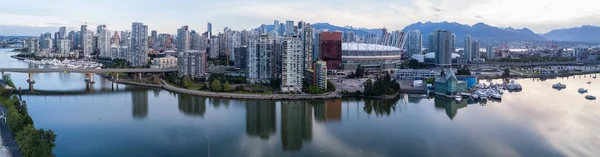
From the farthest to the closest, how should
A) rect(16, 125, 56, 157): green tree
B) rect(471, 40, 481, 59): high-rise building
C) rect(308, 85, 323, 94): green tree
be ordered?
rect(471, 40, 481, 59): high-rise building → rect(308, 85, 323, 94): green tree → rect(16, 125, 56, 157): green tree

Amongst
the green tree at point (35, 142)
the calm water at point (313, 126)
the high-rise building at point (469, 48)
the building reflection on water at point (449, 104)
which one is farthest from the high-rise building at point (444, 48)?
the green tree at point (35, 142)

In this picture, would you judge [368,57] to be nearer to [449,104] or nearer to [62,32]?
[449,104]

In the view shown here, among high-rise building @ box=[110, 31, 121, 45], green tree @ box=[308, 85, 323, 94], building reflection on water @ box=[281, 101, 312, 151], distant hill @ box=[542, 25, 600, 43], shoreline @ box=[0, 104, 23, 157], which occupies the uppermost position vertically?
distant hill @ box=[542, 25, 600, 43]

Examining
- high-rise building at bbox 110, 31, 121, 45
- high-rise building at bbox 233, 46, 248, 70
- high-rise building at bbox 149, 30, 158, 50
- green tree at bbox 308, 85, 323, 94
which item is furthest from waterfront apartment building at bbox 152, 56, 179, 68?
high-rise building at bbox 110, 31, 121, 45

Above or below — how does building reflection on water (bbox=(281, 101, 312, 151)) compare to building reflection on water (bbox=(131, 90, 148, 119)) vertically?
below

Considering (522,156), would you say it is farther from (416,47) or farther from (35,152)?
(416,47)

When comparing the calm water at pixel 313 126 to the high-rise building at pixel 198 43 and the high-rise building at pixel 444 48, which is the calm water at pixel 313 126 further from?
the high-rise building at pixel 198 43

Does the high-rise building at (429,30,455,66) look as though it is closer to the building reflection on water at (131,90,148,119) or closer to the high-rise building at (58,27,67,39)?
the building reflection on water at (131,90,148,119)
